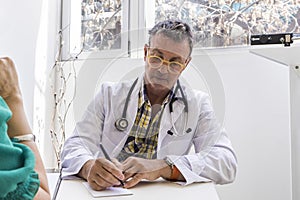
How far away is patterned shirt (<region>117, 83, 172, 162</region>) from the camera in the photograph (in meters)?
1.10

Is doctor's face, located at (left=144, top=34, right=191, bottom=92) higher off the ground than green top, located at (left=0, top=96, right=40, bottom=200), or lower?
higher

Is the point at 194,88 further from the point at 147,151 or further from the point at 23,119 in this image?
the point at 23,119

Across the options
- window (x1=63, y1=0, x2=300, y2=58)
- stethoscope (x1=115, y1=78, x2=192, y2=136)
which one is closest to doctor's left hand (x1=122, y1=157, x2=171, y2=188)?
stethoscope (x1=115, y1=78, x2=192, y2=136)

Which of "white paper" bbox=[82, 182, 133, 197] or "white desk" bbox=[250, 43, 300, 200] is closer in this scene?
"white paper" bbox=[82, 182, 133, 197]

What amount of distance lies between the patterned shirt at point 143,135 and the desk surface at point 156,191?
9 cm

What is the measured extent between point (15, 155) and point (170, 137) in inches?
24.2

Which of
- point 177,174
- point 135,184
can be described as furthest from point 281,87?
point 135,184

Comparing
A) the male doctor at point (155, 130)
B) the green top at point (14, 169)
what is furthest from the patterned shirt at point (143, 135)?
the green top at point (14, 169)

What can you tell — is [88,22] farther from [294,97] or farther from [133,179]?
[133,179]

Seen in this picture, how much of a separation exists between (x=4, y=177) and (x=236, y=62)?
1608mm

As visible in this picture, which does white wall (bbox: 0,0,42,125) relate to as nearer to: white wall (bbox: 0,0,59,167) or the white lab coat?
white wall (bbox: 0,0,59,167)

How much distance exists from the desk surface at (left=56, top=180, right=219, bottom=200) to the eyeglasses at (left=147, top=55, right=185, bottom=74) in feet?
1.10

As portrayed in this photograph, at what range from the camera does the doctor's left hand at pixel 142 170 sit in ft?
3.45

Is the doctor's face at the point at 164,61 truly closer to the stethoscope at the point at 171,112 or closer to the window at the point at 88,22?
the stethoscope at the point at 171,112
